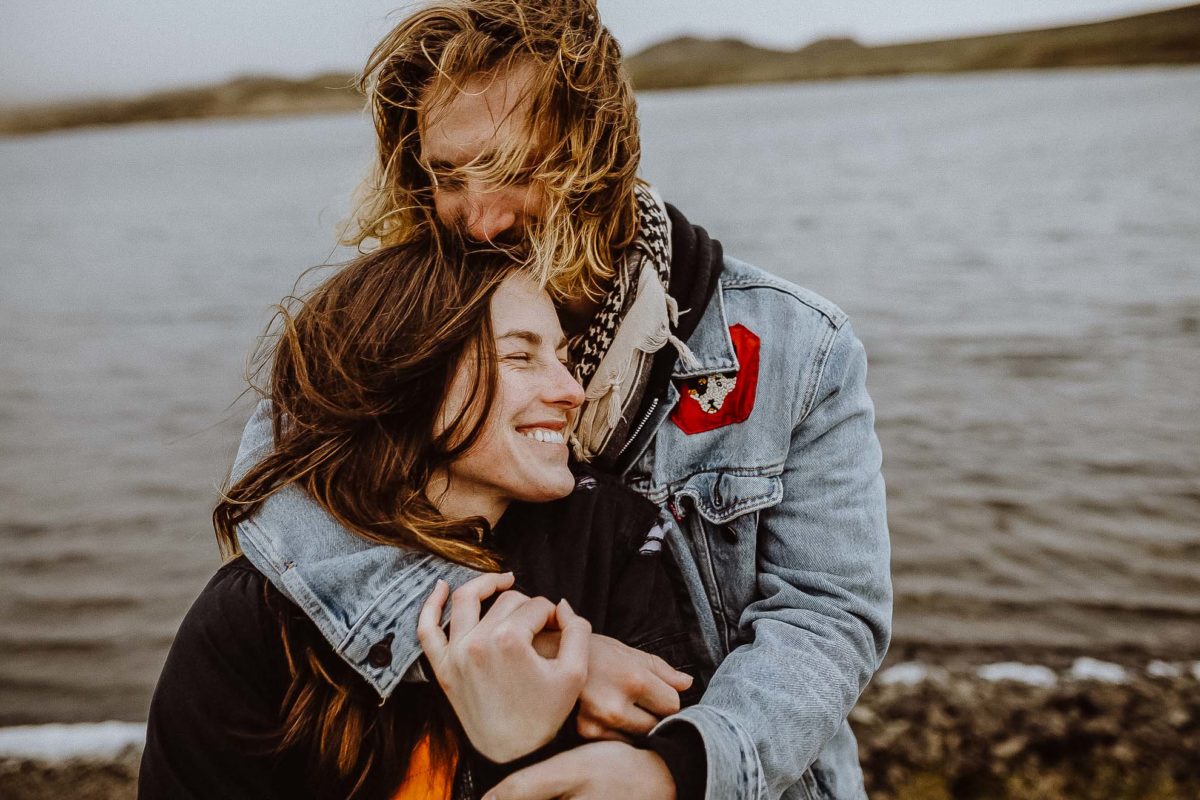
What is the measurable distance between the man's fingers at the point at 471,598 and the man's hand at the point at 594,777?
303mm

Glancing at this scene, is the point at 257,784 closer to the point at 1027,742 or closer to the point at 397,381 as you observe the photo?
the point at 397,381

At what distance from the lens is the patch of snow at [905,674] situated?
4.62m

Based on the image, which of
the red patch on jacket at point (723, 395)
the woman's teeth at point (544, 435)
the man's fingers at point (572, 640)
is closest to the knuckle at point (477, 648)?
the man's fingers at point (572, 640)

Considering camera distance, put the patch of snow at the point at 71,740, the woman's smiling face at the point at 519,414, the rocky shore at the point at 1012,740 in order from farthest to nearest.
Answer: the patch of snow at the point at 71,740, the rocky shore at the point at 1012,740, the woman's smiling face at the point at 519,414

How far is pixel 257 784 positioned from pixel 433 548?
2.03ft

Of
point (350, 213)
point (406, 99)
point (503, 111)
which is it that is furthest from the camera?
point (350, 213)

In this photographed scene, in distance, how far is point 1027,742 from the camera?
4.04 m

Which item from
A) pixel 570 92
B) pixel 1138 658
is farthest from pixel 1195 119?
pixel 570 92

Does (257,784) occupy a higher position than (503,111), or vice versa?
(503,111)

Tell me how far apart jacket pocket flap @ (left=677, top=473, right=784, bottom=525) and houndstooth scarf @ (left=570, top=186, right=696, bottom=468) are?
24 centimetres

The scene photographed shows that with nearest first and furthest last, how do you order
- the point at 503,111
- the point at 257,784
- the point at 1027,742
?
1. the point at 257,784
2. the point at 503,111
3. the point at 1027,742

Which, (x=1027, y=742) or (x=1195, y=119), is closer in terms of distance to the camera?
(x=1027, y=742)

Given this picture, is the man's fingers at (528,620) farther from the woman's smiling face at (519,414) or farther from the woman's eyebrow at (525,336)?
the woman's eyebrow at (525,336)

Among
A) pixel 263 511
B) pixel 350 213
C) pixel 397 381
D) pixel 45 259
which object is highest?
pixel 350 213
